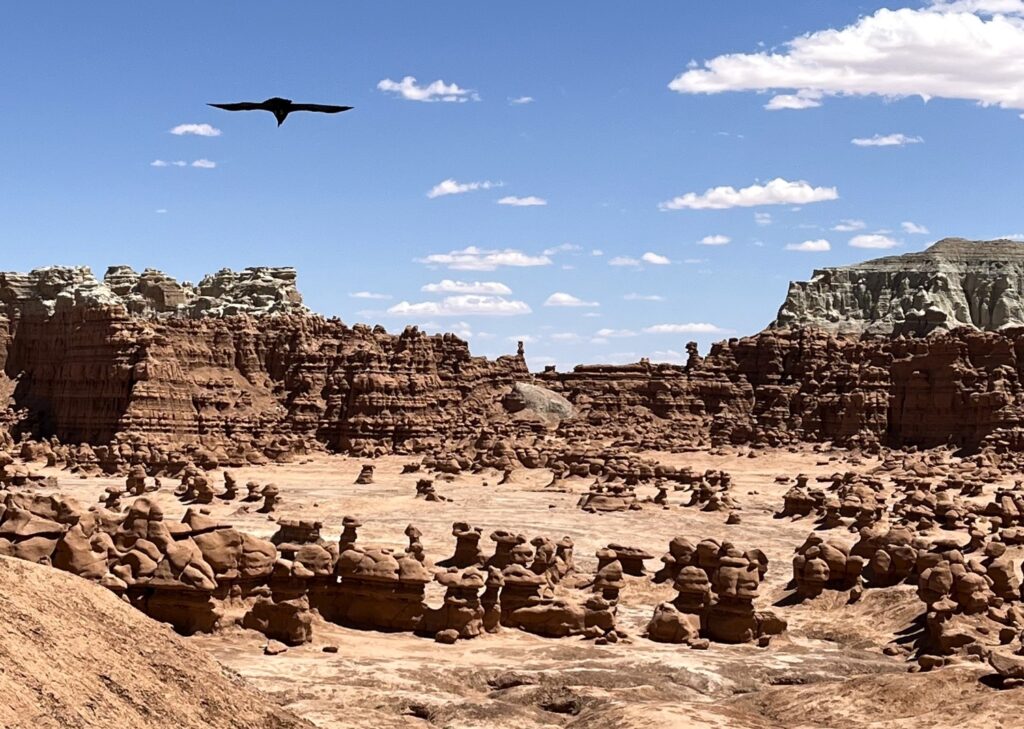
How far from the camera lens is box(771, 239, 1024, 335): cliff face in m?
90.1

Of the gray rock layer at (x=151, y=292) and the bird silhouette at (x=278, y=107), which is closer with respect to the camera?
the bird silhouette at (x=278, y=107)

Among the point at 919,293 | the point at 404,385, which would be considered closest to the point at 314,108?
the point at 404,385

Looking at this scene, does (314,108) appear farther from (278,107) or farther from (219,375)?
(219,375)

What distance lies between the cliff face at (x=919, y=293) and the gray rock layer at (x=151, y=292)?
110ft

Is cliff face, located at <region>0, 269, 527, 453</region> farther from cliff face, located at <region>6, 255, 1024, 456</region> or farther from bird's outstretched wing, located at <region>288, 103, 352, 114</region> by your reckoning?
bird's outstretched wing, located at <region>288, 103, 352, 114</region>

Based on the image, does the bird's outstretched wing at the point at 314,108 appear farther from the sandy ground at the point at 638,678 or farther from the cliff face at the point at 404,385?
the cliff face at the point at 404,385

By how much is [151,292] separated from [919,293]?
48520mm

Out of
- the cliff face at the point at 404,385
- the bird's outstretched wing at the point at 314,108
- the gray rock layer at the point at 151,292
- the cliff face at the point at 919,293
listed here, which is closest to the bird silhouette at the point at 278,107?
the bird's outstretched wing at the point at 314,108

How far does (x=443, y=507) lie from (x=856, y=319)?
197 ft

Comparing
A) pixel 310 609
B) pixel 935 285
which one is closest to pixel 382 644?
pixel 310 609

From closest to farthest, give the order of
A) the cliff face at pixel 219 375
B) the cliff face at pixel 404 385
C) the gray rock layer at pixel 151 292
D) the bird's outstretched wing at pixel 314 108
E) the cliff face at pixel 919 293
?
the bird's outstretched wing at pixel 314 108 < the cliff face at pixel 404 385 < the cliff face at pixel 219 375 < the gray rock layer at pixel 151 292 < the cliff face at pixel 919 293

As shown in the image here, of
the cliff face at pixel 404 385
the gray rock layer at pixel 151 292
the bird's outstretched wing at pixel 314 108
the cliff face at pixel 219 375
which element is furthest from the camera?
the gray rock layer at pixel 151 292

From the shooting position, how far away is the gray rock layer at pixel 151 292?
71875 mm

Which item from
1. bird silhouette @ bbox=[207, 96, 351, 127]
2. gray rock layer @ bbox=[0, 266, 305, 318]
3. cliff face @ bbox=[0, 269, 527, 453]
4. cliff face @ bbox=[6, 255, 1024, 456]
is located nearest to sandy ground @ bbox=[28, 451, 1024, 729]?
bird silhouette @ bbox=[207, 96, 351, 127]
